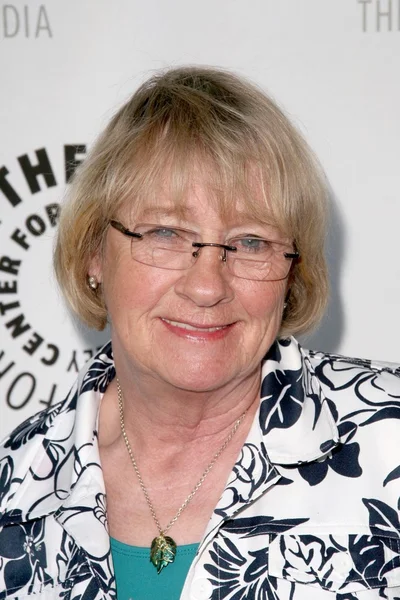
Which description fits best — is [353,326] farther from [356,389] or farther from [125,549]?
[125,549]

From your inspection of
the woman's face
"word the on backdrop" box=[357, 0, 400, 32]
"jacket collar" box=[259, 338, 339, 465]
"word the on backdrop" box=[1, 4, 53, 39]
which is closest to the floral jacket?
"jacket collar" box=[259, 338, 339, 465]

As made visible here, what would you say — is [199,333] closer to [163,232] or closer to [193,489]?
[163,232]

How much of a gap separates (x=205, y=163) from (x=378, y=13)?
33.3 inches

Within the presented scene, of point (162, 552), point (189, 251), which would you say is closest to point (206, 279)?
point (189, 251)

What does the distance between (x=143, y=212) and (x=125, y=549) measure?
63 cm

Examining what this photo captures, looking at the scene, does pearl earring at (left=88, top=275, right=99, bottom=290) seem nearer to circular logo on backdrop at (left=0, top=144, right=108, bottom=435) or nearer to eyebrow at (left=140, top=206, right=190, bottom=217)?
Result: eyebrow at (left=140, top=206, right=190, bottom=217)

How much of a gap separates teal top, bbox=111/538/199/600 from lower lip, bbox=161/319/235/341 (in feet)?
1.25

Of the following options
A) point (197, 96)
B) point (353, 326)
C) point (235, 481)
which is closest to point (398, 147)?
point (353, 326)

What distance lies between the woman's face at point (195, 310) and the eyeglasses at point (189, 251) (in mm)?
11

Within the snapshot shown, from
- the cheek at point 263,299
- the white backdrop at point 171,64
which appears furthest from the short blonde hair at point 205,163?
the white backdrop at point 171,64

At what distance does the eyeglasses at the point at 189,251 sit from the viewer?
1712 millimetres

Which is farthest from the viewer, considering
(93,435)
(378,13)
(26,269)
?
(26,269)

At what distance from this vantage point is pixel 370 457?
1.72 metres

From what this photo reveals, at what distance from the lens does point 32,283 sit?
2420mm
